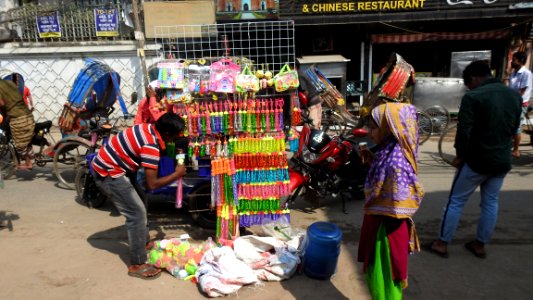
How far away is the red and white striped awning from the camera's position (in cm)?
1084

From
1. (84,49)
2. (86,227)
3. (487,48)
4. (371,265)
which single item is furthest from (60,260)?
(487,48)

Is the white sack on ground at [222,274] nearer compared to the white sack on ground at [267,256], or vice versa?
the white sack on ground at [222,274]

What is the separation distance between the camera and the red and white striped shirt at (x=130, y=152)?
123 inches

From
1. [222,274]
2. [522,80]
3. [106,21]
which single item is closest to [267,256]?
[222,274]

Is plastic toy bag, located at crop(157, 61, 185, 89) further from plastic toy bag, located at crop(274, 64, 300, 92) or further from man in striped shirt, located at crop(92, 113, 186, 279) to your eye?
plastic toy bag, located at crop(274, 64, 300, 92)

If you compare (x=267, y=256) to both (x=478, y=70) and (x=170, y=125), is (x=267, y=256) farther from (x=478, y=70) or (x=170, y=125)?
(x=478, y=70)

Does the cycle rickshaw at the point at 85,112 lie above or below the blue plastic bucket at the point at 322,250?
above

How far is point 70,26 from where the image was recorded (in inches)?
412

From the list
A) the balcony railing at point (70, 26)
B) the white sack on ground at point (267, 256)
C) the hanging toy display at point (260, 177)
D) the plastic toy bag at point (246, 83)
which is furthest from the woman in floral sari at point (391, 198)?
the balcony railing at point (70, 26)

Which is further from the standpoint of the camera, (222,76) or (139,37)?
(139,37)

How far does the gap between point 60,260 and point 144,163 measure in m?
1.52

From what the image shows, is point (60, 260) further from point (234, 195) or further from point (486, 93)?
point (486, 93)

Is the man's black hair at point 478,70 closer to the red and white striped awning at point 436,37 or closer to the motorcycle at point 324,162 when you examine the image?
the motorcycle at point 324,162

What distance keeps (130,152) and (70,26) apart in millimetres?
8985
